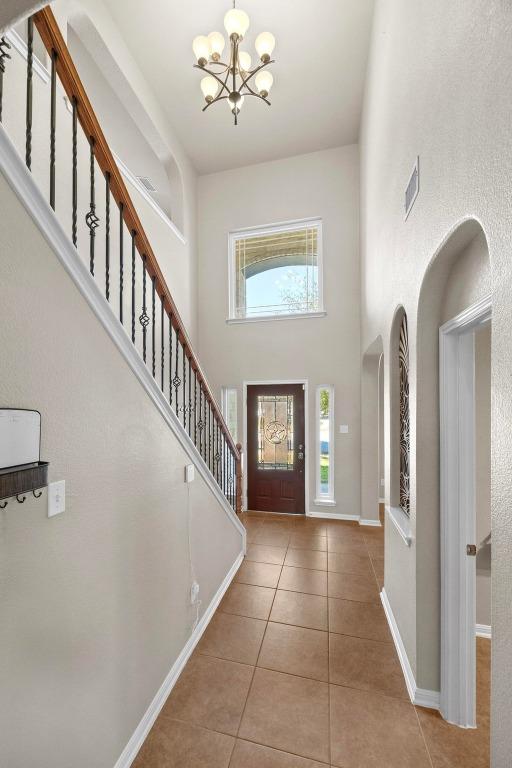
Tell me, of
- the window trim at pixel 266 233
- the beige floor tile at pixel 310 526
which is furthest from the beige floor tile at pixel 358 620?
the window trim at pixel 266 233

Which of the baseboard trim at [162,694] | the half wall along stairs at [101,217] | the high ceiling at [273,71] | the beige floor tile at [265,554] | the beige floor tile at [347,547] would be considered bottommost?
the beige floor tile at [347,547]

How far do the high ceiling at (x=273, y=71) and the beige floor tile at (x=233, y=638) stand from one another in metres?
5.55

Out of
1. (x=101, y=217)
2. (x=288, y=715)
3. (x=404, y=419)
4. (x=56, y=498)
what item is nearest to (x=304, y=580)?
(x=288, y=715)

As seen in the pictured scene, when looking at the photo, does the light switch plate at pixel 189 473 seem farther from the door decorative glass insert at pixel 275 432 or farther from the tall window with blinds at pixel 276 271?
the tall window with blinds at pixel 276 271

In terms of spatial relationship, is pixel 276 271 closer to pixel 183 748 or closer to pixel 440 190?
pixel 440 190

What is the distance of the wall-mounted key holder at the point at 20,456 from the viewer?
0.97m

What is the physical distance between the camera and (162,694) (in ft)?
6.05

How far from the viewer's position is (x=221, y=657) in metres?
2.17

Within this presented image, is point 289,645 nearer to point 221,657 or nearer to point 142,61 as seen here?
point 221,657

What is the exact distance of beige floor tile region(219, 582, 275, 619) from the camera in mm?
2613

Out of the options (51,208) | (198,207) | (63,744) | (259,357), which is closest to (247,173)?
(198,207)

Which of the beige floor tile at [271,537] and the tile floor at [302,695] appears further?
the beige floor tile at [271,537]

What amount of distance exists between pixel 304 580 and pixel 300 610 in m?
0.44

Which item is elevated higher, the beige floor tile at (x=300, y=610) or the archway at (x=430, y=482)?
the archway at (x=430, y=482)
